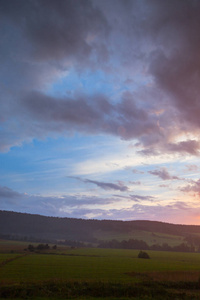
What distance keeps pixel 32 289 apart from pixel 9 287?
287 cm

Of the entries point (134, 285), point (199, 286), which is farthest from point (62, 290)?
point (199, 286)

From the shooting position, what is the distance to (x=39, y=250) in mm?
120500

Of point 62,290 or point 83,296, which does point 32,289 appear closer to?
point 62,290

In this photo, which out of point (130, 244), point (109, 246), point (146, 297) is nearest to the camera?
point (146, 297)

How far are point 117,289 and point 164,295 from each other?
5.92m

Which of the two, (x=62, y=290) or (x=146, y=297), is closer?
(x=146, y=297)

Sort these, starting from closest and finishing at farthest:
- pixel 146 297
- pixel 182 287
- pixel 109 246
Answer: pixel 146 297
pixel 182 287
pixel 109 246

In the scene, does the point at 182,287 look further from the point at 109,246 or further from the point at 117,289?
the point at 109,246

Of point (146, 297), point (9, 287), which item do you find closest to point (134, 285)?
point (146, 297)

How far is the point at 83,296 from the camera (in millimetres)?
29266

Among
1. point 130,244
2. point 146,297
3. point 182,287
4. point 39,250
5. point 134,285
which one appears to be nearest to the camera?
point 146,297

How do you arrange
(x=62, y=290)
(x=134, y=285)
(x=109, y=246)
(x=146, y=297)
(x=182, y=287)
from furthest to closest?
(x=109, y=246) < (x=182, y=287) < (x=134, y=285) < (x=62, y=290) < (x=146, y=297)

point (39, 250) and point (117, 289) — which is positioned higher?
point (117, 289)

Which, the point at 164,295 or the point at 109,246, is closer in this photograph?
the point at 164,295
